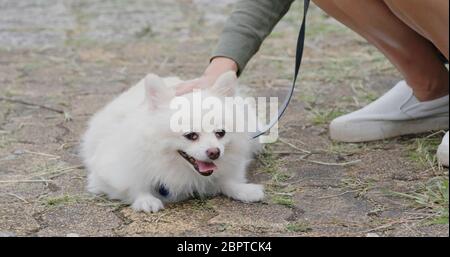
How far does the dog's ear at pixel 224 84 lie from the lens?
7.09 feet

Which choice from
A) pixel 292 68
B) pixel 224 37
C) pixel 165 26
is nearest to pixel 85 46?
pixel 165 26

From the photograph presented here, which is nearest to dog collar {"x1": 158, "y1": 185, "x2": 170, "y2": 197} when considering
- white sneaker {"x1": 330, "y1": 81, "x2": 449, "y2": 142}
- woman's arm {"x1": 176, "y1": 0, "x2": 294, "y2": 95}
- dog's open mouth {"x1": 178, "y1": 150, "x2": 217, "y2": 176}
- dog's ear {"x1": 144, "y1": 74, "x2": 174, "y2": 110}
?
dog's open mouth {"x1": 178, "y1": 150, "x2": 217, "y2": 176}

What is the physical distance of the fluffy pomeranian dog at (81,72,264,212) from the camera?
6.79 feet

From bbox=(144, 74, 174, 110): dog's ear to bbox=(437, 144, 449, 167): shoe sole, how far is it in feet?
2.72

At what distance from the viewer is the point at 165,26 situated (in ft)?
15.7

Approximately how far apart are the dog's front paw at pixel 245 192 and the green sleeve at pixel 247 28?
438mm

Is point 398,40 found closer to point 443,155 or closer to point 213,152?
point 443,155

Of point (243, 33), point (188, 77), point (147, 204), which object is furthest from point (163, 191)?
point (188, 77)

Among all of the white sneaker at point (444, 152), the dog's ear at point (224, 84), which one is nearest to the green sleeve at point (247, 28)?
the dog's ear at point (224, 84)

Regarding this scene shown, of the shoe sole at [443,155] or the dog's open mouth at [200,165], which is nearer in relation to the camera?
the dog's open mouth at [200,165]

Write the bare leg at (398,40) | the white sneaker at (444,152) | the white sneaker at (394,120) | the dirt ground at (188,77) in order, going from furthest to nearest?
the white sneaker at (394,120)
the bare leg at (398,40)
the white sneaker at (444,152)
the dirt ground at (188,77)

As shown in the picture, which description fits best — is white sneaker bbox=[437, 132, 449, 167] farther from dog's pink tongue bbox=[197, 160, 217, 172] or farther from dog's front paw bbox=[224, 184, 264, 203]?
dog's pink tongue bbox=[197, 160, 217, 172]

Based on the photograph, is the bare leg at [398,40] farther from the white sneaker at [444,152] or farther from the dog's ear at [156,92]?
the dog's ear at [156,92]

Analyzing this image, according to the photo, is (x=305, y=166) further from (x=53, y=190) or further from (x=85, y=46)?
(x=85, y=46)
